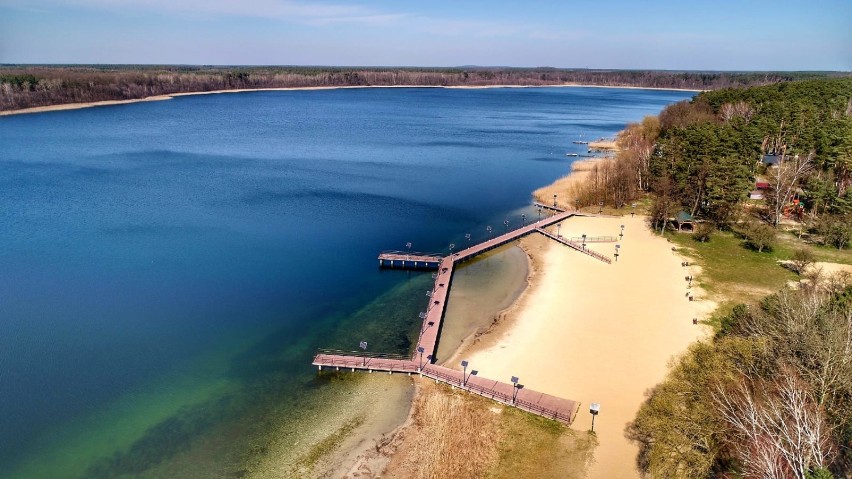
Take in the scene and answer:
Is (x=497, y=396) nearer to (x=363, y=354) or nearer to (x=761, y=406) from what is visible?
(x=363, y=354)

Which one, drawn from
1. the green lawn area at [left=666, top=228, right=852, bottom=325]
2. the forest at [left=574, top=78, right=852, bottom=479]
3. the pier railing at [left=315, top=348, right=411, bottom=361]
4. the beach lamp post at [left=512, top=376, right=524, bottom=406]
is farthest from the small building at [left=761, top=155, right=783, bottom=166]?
the pier railing at [left=315, top=348, right=411, bottom=361]

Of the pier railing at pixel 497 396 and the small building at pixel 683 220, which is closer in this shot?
the pier railing at pixel 497 396

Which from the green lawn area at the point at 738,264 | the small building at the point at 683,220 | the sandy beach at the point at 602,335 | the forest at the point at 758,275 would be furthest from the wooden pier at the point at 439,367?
the small building at the point at 683,220

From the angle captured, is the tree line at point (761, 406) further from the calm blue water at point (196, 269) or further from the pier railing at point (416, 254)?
the pier railing at point (416, 254)

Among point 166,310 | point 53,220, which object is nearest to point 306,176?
point 53,220

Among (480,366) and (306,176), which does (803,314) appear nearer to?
(480,366)

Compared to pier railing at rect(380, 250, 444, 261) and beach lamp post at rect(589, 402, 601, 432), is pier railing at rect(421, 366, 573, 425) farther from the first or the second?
pier railing at rect(380, 250, 444, 261)

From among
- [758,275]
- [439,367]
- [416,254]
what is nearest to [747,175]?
[758,275]
